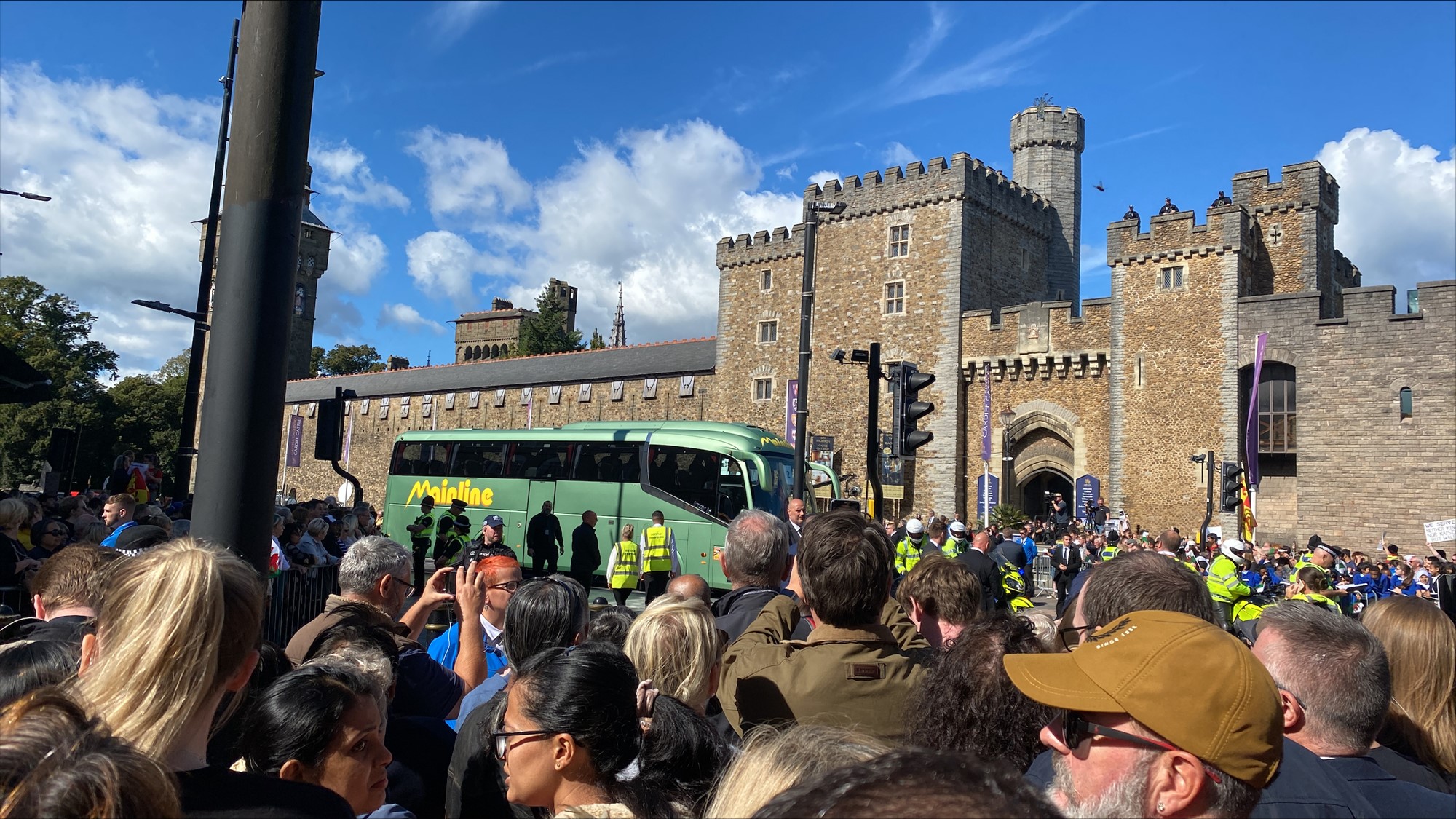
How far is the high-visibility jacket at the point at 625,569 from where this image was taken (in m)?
13.3

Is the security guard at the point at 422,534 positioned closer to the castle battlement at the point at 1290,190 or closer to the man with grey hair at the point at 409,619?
the man with grey hair at the point at 409,619

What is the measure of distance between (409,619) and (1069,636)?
286cm

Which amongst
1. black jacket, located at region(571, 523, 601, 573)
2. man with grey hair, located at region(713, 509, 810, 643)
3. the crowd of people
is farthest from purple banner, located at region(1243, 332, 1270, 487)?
the crowd of people

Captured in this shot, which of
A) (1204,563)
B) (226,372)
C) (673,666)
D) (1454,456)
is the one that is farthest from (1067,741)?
(1454,456)

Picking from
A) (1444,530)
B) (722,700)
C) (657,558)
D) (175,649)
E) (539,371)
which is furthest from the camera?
(539,371)

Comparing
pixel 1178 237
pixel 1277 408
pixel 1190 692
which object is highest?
pixel 1178 237

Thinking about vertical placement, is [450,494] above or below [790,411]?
below

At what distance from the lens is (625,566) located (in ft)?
44.0

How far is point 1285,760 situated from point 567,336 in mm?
60575

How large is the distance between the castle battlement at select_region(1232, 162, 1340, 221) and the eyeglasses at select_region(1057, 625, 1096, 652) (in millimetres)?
30024

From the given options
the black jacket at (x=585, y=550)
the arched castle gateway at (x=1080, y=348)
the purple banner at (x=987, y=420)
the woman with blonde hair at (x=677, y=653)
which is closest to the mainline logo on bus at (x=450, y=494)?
the black jacket at (x=585, y=550)

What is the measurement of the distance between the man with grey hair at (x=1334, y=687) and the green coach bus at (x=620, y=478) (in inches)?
498

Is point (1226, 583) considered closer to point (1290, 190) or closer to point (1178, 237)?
point (1178, 237)

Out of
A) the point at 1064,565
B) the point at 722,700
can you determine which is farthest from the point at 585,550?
the point at 722,700
